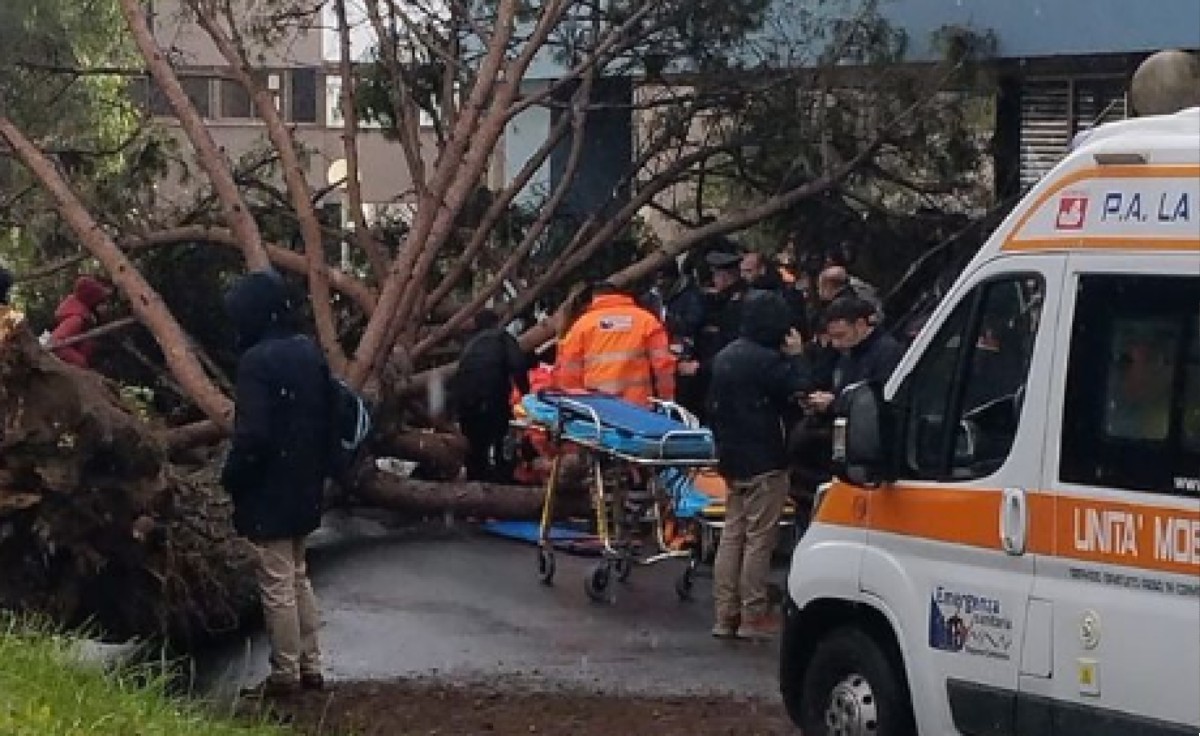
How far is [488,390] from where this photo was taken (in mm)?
16156

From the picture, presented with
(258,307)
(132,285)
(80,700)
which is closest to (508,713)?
(258,307)

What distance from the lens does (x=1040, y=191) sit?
24.5 feet

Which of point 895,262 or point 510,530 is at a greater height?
point 895,262

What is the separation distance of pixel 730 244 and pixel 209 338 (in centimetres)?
417

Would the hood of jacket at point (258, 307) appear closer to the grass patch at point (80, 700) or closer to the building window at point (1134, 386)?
the grass patch at point (80, 700)

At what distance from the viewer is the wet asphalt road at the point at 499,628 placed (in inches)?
439

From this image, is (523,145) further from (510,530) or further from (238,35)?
(510,530)

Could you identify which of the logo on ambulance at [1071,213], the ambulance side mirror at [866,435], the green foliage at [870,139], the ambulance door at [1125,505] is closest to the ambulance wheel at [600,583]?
the green foliage at [870,139]

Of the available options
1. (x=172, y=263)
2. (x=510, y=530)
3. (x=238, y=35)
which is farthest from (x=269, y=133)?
(x=510, y=530)

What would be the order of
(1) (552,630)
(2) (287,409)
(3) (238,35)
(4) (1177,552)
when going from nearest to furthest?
(4) (1177,552), (2) (287,409), (1) (552,630), (3) (238,35)

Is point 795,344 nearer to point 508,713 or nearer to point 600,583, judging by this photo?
point 600,583

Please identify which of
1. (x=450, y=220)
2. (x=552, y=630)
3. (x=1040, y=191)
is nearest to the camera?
(x=1040, y=191)

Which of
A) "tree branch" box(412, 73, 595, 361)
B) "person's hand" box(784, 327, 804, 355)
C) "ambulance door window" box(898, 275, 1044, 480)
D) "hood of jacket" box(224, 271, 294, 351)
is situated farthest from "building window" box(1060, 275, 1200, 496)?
"tree branch" box(412, 73, 595, 361)

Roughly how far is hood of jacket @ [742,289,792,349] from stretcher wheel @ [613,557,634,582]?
2.06 m
